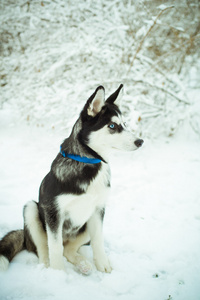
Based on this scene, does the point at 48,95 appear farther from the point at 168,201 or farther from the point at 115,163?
the point at 168,201

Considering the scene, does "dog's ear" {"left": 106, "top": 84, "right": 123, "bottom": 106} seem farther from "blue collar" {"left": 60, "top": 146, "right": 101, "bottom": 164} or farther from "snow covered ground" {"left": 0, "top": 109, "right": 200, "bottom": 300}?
"snow covered ground" {"left": 0, "top": 109, "right": 200, "bottom": 300}

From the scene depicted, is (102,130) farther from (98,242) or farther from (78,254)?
(78,254)

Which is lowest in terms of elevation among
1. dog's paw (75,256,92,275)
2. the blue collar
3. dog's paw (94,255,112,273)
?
dog's paw (94,255,112,273)

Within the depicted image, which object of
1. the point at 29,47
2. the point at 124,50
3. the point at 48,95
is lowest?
the point at 48,95

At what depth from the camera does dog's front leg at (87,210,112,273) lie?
198 cm

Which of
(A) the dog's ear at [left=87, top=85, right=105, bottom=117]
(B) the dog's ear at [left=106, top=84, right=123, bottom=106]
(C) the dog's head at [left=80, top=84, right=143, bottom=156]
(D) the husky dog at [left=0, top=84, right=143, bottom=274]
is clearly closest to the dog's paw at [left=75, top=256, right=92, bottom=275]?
(D) the husky dog at [left=0, top=84, right=143, bottom=274]

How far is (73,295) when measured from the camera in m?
1.62

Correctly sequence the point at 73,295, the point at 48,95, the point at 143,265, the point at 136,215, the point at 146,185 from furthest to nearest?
the point at 48,95, the point at 146,185, the point at 136,215, the point at 143,265, the point at 73,295

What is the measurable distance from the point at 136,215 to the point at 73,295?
168 cm

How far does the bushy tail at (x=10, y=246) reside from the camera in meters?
1.74

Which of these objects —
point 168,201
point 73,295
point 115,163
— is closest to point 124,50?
point 115,163

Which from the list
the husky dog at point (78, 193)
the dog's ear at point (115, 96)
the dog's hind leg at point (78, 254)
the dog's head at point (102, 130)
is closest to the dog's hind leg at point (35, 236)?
the husky dog at point (78, 193)

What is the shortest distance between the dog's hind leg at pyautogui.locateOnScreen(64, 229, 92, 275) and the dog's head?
103 cm

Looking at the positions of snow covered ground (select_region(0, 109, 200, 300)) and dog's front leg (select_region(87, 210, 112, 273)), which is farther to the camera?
dog's front leg (select_region(87, 210, 112, 273))
